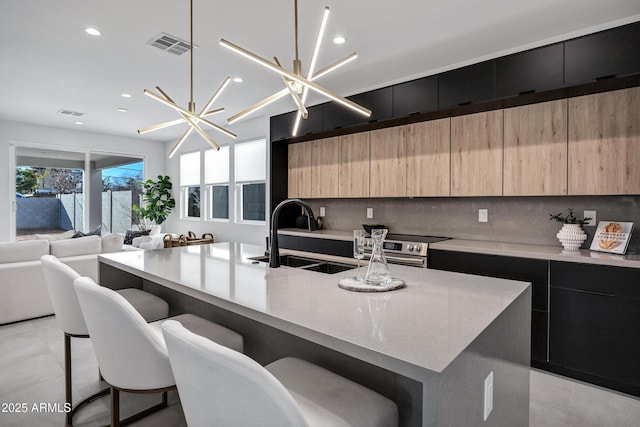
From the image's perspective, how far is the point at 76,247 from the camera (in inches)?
165

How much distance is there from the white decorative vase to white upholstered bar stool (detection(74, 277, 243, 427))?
300 cm

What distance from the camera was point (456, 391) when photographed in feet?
3.01

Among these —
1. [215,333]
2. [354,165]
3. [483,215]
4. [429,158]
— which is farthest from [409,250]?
[215,333]

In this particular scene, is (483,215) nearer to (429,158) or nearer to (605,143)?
(429,158)

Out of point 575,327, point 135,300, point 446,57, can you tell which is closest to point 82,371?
point 135,300

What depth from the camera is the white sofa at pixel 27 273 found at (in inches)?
144

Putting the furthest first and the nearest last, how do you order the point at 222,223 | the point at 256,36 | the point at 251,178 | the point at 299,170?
the point at 222,223, the point at 251,178, the point at 299,170, the point at 256,36

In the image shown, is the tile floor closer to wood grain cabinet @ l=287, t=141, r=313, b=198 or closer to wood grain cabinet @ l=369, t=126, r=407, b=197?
wood grain cabinet @ l=369, t=126, r=407, b=197

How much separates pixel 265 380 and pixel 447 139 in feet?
10.8

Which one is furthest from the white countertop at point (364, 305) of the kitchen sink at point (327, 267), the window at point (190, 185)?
the window at point (190, 185)

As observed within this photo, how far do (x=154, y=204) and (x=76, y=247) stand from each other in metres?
3.45

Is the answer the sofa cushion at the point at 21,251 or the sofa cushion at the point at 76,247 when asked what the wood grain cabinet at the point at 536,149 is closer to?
the sofa cushion at the point at 76,247

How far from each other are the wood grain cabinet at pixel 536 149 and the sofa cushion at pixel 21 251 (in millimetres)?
4775

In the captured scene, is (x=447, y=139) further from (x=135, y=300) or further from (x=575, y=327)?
(x=135, y=300)
